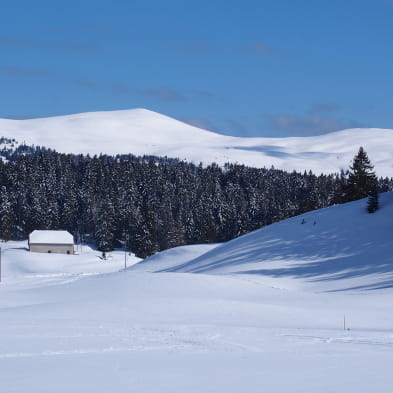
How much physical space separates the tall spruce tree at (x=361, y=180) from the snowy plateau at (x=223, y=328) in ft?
Result: 41.4

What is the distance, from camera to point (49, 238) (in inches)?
4213

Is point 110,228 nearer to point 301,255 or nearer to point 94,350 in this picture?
point 301,255

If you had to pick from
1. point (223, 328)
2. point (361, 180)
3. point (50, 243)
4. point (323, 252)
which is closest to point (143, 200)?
point (50, 243)

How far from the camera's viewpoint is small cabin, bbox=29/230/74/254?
106m

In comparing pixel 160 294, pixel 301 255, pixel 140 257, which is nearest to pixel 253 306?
pixel 160 294

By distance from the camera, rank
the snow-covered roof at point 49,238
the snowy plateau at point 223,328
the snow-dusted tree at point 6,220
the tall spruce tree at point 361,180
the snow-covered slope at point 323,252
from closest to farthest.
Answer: the snowy plateau at point 223,328 → the snow-covered slope at point 323,252 → the tall spruce tree at point 361,180 → the snow-covered roof at point 49,238 → the snow-dusted tree at point 6,220

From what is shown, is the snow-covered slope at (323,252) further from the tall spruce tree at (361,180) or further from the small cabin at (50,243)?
the small cabin at (50,243)

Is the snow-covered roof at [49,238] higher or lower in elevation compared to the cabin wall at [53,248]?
higher

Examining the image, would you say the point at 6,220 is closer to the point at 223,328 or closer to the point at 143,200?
the point at 143,200

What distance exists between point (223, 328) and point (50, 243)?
9092 cm

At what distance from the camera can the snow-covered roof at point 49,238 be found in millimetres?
106125

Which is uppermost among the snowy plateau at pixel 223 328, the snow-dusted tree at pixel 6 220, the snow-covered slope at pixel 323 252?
the snow-dusted tree at pixel 6 220

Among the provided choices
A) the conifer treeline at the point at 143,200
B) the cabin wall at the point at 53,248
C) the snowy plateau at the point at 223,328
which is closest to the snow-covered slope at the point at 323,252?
the snowy plateau at the point at 223,328

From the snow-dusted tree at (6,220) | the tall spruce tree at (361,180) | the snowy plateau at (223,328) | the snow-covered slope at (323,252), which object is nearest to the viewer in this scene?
the snowy plateau at (223,328)
